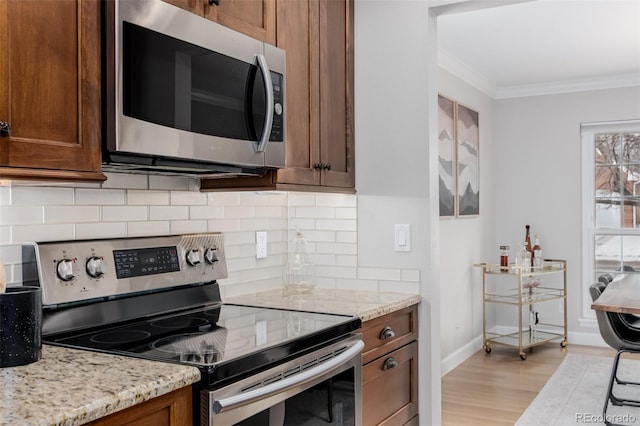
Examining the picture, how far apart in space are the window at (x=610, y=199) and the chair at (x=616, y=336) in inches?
71.6

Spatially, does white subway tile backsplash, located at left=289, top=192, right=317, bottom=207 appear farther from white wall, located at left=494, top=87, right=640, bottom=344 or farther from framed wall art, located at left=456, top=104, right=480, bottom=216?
white wall, located at left=494, top=87, right=640, bottom=344

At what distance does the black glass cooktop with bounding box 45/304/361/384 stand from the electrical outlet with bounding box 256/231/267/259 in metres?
0.50

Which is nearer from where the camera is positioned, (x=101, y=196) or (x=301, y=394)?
(x=301, y=394)

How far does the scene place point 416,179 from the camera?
2.58 meters

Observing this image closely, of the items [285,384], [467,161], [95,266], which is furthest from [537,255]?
[95,266]

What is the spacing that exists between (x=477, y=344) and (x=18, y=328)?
180 inches

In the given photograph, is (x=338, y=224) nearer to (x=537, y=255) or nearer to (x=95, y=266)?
(x=95, y=266)

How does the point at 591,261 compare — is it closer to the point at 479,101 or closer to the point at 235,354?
the point at 479,101

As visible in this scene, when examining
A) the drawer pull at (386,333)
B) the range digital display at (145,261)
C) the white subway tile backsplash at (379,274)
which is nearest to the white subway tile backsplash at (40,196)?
the range digital display at (145,261)

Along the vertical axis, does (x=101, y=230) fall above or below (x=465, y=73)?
below

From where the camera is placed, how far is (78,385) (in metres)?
1.21

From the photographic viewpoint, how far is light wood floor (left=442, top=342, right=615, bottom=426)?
3691mm

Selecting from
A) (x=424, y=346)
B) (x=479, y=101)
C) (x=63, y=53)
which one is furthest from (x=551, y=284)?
(x=63, y=53)

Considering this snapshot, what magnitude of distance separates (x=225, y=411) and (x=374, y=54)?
1.79 m
